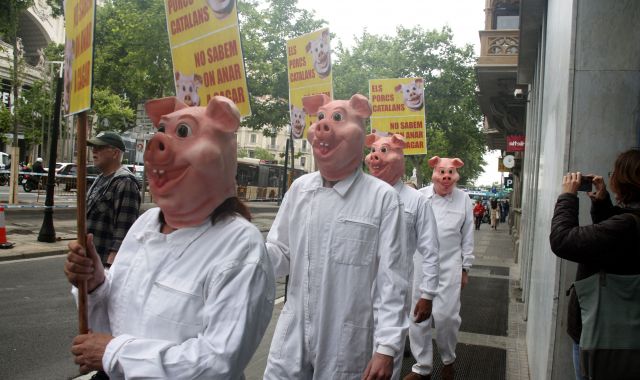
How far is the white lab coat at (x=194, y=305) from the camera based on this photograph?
1.86 meters

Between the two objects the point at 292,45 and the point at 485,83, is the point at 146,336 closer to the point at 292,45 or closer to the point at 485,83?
the point at 292,45

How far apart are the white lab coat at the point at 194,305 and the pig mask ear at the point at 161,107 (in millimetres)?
504

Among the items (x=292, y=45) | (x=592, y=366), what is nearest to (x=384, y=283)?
(x=592, y=366)

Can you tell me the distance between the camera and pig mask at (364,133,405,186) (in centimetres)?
535

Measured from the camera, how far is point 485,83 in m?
15.8

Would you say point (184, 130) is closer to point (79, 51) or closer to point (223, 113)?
point (223, 113)

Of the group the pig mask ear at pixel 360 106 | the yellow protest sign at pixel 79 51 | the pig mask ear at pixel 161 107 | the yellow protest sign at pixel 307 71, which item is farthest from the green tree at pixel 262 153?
the pig mask ear at pixel 161 107

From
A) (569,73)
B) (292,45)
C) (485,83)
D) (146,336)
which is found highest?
(485,83)

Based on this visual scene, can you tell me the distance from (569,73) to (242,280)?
9.22 ft

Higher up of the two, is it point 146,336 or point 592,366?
point 146,336

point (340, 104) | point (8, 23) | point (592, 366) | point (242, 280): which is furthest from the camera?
point (8, 23)

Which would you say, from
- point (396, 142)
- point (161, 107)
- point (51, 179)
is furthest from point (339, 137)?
point (51, 179)

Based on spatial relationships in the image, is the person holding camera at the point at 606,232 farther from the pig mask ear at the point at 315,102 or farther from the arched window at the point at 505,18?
the arched window at the point at 505,18

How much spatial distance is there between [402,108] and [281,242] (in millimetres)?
6236
